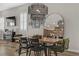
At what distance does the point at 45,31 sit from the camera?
1.25m

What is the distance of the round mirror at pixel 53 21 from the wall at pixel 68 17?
0.05 m

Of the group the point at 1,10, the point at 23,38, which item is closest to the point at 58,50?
the point at 23,38

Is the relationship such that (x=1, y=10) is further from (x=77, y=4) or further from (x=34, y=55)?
(x=77, y=4)

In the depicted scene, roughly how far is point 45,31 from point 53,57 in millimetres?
329

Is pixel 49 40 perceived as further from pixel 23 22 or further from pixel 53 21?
pixel 23 22

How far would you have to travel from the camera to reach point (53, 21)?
1.26 metres

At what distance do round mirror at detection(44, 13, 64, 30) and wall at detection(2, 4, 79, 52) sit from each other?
0.05m

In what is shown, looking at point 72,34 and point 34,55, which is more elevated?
point 72,34

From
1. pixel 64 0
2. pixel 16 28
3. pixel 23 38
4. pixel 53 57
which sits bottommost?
pixel 53 57

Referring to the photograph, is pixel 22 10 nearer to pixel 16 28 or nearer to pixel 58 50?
pixel 16 28

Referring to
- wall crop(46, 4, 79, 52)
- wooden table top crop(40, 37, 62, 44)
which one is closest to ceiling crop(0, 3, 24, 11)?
wall crop(46, 4, 79, 52)

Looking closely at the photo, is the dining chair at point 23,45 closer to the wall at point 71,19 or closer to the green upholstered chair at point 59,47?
the green upholstered chair at point 59,47

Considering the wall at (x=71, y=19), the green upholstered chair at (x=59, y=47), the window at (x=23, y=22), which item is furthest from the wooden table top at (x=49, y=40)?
the window at (x=23, y=22)

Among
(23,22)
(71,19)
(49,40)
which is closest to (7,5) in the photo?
(23,22)
